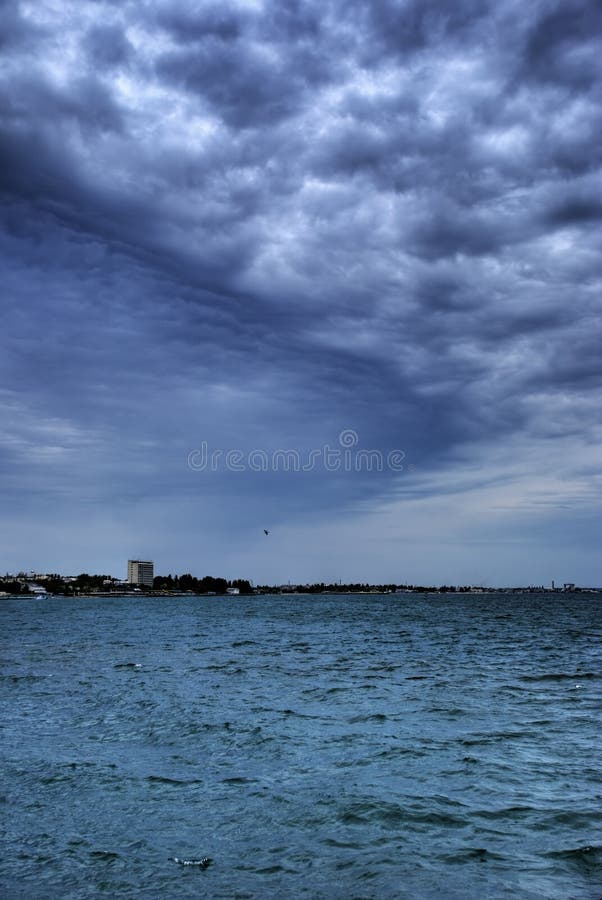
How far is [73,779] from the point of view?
18047mm

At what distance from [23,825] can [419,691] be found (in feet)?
71.6

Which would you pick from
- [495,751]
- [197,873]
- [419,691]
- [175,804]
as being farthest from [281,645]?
[197,873]

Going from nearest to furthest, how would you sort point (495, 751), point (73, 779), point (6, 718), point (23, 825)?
point (23, 825) → point (73, 779) → point (495, 751) → point (6, 718)

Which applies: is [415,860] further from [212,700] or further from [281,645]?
[281,645]

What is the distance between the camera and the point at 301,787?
1772cm

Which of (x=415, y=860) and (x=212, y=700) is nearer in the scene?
(x=415, y=860)

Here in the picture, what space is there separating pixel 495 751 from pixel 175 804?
394 inches

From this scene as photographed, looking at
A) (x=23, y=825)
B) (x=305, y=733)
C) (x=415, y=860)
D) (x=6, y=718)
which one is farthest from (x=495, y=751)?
(x=6, y=718)

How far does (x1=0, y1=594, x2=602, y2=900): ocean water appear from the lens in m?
12.3

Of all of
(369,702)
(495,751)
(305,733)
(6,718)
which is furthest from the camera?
(369,702)

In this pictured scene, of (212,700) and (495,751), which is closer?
(495,751)

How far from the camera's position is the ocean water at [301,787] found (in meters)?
12.3

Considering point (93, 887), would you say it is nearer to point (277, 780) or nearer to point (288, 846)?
point (288, 846)

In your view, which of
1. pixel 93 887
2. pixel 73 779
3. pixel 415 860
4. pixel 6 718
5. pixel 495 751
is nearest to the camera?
pixel 93 887
